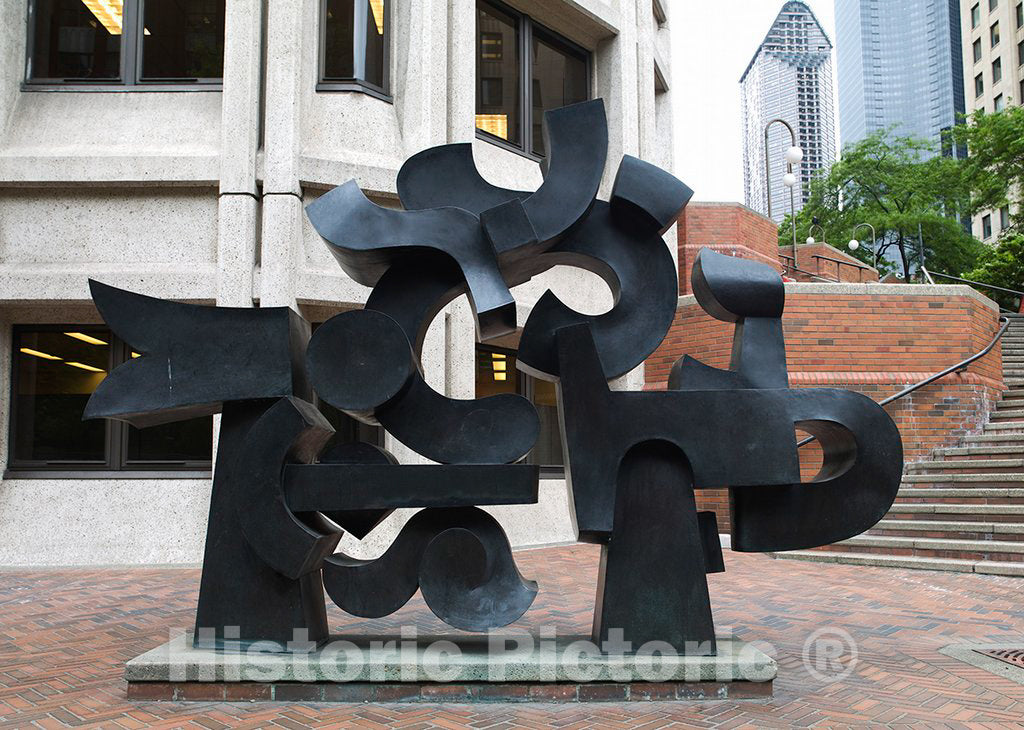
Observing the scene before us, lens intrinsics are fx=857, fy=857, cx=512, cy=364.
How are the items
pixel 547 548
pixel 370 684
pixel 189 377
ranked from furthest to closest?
pixel 547 548 → pixel 189 377 → pixel 370 684

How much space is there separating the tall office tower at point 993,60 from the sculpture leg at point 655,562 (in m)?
57.3

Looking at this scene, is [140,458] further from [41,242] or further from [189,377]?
[189,377]

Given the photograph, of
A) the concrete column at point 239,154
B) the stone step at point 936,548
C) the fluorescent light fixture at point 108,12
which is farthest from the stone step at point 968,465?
the fluorescent light fixture at point 108,12

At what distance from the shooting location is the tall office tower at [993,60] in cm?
5556

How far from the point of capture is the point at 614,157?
13.7m

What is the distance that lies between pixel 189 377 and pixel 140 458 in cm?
607

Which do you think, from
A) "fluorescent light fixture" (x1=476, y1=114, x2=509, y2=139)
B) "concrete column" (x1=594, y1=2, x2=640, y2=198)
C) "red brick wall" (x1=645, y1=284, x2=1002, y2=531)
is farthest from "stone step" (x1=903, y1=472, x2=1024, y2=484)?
"fluorescent light fixture" (x1=476, y1=114, x2=509, y2=139)

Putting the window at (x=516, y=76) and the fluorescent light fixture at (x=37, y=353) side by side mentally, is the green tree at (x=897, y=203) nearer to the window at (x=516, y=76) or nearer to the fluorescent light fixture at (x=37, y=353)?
the window at (x=516, y=76)

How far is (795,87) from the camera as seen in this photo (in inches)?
3447

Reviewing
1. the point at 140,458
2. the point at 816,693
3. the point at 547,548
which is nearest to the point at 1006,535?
the point at 547,548

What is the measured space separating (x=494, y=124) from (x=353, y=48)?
102 inches

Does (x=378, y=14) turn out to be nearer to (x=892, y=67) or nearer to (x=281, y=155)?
(x=281, y=155)

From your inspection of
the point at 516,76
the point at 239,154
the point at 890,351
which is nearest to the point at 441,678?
the point at 239,154

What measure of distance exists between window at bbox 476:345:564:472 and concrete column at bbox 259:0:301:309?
3486mm
